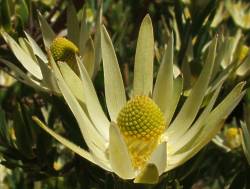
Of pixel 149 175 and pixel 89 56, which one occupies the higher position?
pixel 89 56

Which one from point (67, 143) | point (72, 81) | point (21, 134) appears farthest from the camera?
point (21, 134)

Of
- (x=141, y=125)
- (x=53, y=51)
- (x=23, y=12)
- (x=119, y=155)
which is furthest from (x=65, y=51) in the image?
(x=119, y=155)

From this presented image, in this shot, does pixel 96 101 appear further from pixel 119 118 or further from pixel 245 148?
pixel 245 148

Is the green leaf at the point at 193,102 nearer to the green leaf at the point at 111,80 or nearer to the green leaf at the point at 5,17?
the green leaf at the point at 111,80

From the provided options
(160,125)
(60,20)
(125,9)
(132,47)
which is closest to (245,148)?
(160,125)

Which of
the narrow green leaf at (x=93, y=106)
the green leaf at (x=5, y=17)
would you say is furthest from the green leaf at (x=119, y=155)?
the green leaf at (x=5, y=17)

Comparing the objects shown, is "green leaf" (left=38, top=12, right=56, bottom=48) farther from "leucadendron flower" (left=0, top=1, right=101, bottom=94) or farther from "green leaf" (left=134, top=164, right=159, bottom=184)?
"green leaf" (left=134, top=164, right=159, bottom=184)

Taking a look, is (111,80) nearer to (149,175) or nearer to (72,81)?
(72,81)
